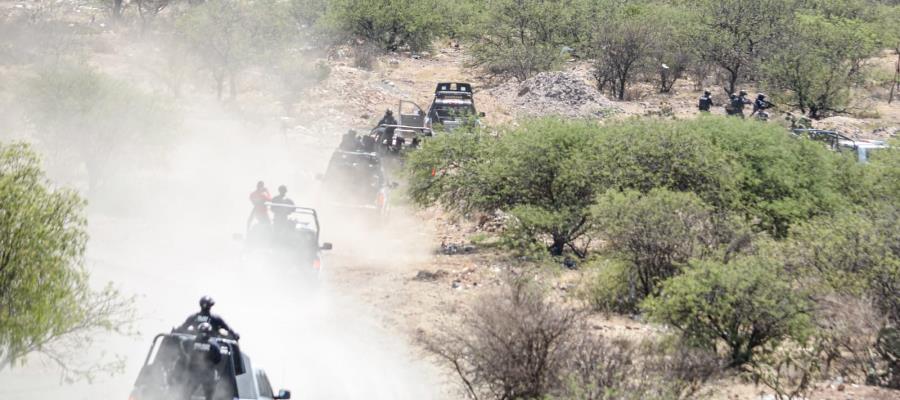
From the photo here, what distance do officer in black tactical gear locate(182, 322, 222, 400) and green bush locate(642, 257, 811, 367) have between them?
7129 mm

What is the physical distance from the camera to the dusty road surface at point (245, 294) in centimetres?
1277

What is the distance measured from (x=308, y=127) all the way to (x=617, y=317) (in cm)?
1896

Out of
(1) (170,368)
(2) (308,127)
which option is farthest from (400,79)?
(1) (170,368)

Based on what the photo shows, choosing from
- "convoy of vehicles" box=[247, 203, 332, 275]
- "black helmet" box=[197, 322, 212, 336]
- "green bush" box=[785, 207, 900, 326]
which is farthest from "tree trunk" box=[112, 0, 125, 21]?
"black helmet" box=[197, 322, 212, 336]

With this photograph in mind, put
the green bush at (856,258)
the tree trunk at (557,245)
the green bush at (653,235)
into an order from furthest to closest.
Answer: the tree trunk at (557,245) < the green bush at (653,235) < the green bush at (856,258)

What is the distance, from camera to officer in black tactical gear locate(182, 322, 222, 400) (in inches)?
316

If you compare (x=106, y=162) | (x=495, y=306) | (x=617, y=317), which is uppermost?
(x=106, y=162)

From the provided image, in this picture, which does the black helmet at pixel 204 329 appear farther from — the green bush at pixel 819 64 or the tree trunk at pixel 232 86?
the green bush at pixel 819 64

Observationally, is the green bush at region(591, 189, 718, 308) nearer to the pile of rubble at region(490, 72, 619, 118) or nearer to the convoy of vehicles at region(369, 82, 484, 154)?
the convoy of vehicles at region(369, 82, 484, 154)

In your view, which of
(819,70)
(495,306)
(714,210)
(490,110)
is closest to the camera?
(495,306)

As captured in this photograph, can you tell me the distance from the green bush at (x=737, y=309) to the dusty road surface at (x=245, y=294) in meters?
3.46

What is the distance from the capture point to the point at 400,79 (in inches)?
1645

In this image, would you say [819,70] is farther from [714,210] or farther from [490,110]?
[714,210]

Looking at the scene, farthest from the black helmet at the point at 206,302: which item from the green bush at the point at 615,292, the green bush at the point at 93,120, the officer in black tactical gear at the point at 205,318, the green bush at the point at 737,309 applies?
the green bush at the point at 93,120
